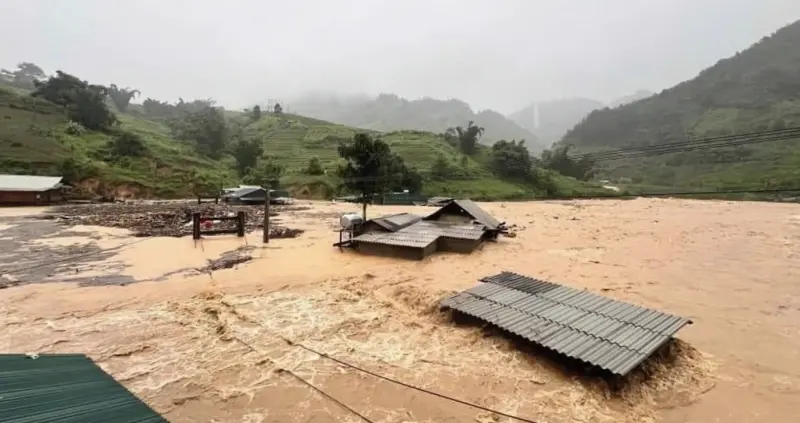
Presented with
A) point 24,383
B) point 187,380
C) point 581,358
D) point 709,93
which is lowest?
point 187,380

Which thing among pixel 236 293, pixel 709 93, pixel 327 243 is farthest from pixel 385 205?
pixel 709 93

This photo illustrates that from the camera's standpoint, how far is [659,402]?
23.3 ft

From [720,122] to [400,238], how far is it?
98.5m

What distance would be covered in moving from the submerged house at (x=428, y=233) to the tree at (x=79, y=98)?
61.4 metres

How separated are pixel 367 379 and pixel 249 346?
2973mm


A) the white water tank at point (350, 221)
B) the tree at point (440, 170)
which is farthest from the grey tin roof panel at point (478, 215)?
the tree at point (440, 170)

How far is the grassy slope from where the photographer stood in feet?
144

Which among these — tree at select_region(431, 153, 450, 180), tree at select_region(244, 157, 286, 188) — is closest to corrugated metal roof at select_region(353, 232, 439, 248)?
tree at select_region(244, 157, 286, 188)

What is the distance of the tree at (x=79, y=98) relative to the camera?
198ft

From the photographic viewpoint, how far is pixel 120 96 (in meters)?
106

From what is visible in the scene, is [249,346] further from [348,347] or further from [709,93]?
[709,93]

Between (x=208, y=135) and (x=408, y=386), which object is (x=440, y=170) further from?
(x=408, y=386)

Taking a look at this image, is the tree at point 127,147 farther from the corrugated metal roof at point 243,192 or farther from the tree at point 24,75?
the tree at point 24,75

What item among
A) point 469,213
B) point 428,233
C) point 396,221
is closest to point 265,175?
point 396,221
